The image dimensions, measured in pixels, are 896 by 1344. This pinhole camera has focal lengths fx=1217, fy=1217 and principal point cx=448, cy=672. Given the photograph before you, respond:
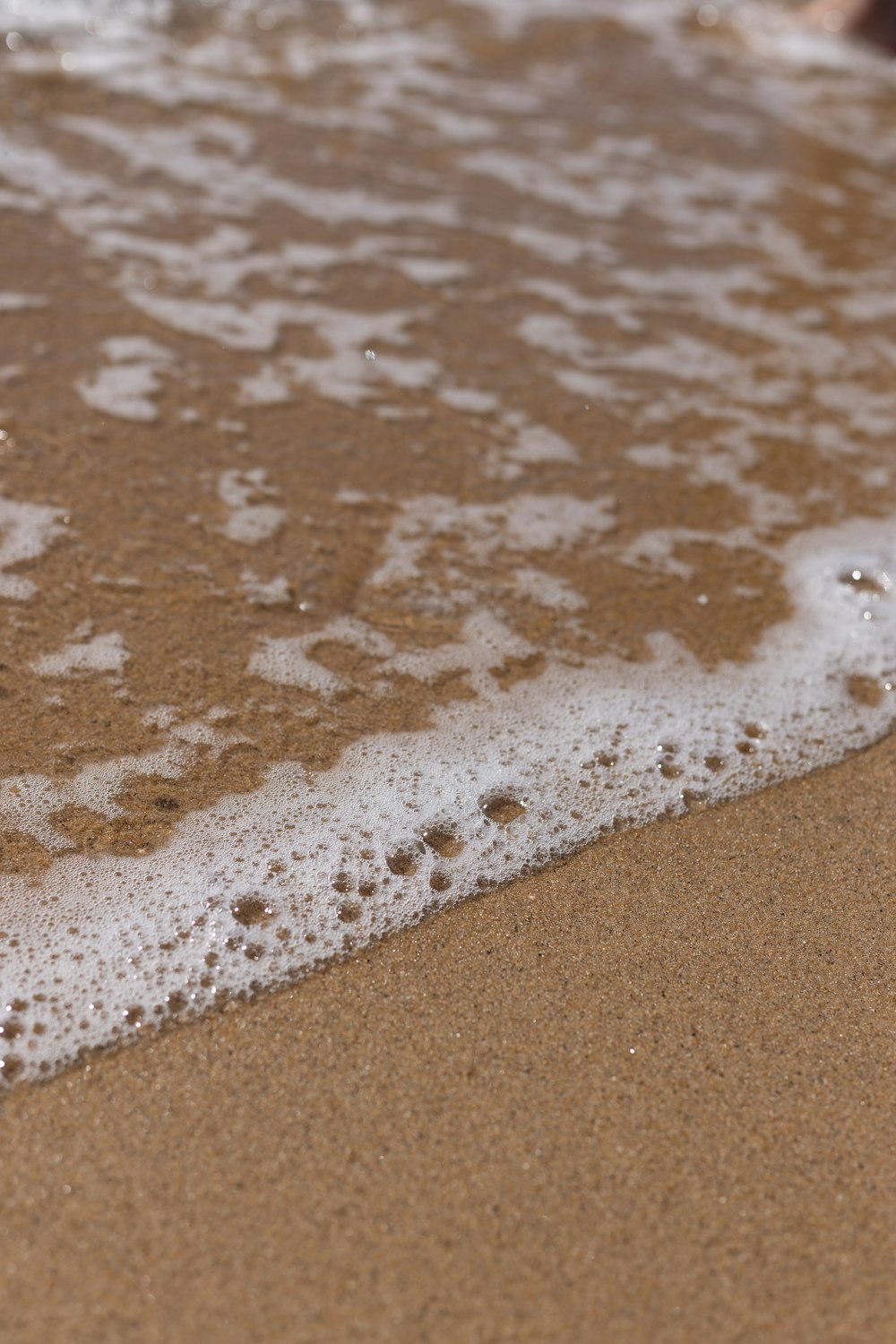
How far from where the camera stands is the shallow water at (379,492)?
71.1 inches

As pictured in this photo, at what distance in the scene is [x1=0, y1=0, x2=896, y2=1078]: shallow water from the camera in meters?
1.81

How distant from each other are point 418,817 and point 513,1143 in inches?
21.4

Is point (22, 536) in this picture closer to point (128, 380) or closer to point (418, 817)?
point (128, 380)

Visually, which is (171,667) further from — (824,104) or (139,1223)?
(824,104)

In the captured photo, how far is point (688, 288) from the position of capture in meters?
3.40

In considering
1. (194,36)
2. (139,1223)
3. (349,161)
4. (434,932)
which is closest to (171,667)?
(434,932)

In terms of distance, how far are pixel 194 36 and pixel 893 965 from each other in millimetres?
4167

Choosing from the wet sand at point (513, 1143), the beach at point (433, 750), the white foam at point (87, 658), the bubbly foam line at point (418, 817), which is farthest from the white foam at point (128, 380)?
the wet sand at point (513, 1143)

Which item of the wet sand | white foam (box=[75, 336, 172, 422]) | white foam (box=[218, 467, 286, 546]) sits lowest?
the wet sand

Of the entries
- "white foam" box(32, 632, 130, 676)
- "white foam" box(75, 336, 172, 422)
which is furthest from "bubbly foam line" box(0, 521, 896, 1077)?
"white foam" box(75, 336, 172, 422)

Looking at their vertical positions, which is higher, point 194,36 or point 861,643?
point 194,36

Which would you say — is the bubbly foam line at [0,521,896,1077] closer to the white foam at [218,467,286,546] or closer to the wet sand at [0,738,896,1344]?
the wet sand at [0,738,896,1344]

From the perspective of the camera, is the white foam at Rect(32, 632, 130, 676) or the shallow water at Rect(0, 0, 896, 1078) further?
the white foam at Rect(32, 632, 130, 676)

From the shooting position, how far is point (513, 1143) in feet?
4.83
